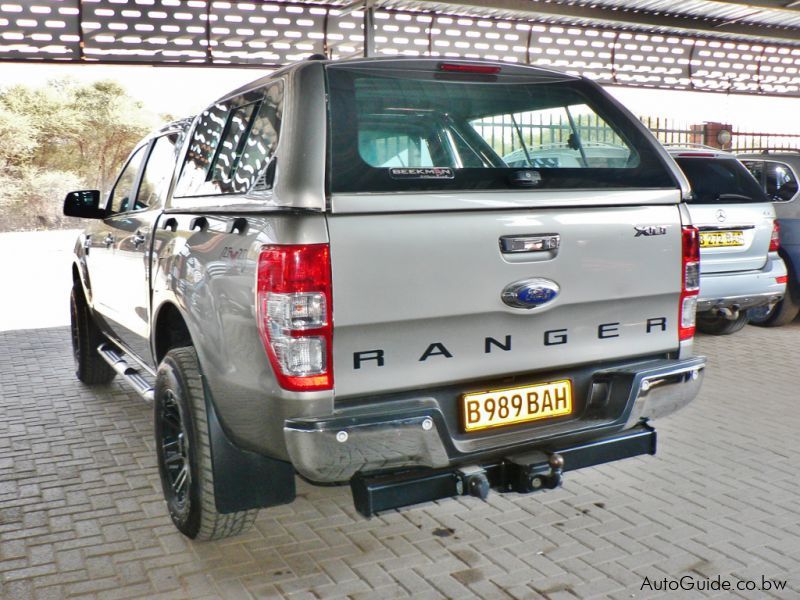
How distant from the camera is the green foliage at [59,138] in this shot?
33750 mm

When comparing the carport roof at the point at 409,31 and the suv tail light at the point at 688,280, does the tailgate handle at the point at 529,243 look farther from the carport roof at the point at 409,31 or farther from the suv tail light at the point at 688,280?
the carport roof at the point at 409,31

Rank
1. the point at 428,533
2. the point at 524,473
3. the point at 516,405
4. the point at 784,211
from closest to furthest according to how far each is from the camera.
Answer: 1. the point at 524,473
2. the point at 516,405
3. the point at 428,533
4. the point at 784,211

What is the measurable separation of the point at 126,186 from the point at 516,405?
10.4ft

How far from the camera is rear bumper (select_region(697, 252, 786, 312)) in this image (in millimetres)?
7078

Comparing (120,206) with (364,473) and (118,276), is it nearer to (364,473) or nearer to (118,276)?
(118,276)

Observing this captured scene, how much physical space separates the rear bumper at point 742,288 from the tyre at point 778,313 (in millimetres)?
1177

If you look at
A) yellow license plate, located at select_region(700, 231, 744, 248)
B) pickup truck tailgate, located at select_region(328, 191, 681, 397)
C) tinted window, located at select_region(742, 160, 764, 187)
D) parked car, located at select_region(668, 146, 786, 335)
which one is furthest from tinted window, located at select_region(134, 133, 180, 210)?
tinted window, located at select_region(742, 160, 764, 187)

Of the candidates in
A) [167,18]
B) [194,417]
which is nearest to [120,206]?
[194,417]

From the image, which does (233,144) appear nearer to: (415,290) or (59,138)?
(415,290)

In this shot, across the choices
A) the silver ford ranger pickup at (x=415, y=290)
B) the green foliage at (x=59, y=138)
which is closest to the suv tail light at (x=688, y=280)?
the silver ford ranger pickup at (x=415, y=290)

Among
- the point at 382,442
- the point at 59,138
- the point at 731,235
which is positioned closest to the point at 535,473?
the point at 382,442

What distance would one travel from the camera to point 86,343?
625 centimetres

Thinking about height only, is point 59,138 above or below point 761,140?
above

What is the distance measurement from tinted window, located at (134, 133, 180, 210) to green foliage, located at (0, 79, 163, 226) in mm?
30562
